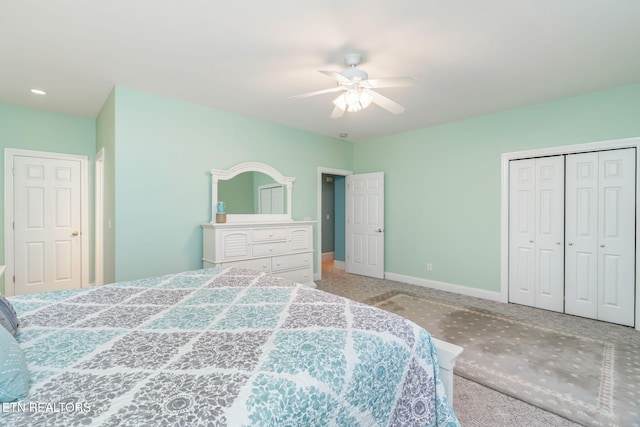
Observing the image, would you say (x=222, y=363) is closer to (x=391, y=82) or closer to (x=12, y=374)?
(x=12, y=374)

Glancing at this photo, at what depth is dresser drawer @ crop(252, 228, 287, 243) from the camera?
12.7 feet

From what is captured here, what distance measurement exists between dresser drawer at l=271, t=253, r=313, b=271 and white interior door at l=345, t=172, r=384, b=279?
1377mm

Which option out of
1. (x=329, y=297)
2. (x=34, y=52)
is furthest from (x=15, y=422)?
(x=34, y=52)

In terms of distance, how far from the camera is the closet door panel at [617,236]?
3100 mm

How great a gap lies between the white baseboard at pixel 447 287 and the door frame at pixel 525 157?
0.39ft

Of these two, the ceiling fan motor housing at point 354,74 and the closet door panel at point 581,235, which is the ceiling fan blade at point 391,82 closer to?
the ceiling fan motor housing at point 354,74

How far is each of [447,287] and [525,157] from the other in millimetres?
2043

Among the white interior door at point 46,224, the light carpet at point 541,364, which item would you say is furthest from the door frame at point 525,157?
the white interior door at point 46,224

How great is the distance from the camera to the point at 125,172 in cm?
319

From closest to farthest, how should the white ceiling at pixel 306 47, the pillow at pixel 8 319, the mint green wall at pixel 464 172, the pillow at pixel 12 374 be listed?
1. the pillow at pixel 12 374
2. the pillow at pixel 8 319
3. the white ceiling at pixel 306 47
4. the mint green wall at pixel 464 172

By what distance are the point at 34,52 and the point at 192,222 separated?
2055 mm

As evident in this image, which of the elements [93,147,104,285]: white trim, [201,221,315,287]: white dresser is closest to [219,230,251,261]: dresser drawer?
[201,221,315,287]: white dresser

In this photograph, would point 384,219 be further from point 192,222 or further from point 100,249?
point 100,249

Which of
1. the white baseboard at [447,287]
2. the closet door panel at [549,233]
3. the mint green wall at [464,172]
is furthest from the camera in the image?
the white baseboard at [447,287]
